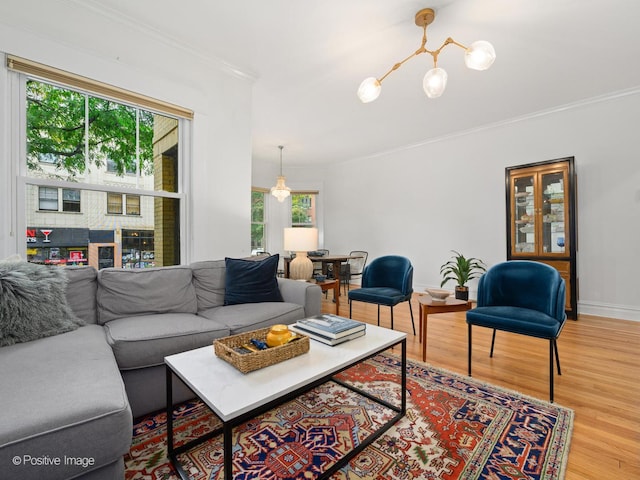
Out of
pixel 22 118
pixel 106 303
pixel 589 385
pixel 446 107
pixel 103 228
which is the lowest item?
pixel 589 385

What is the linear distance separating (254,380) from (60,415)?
60 centimetres

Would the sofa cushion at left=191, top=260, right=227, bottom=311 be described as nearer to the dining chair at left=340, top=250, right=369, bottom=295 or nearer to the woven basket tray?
the woven basket tray

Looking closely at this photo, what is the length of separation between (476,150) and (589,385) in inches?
149

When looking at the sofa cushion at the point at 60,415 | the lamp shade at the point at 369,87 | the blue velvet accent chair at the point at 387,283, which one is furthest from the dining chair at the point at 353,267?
the sofa cushion at the point at 60,415

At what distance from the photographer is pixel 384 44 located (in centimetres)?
269

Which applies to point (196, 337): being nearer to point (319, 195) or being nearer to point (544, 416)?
point (544, 416)

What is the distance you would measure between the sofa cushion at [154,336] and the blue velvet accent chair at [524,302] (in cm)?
182

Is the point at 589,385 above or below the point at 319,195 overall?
below

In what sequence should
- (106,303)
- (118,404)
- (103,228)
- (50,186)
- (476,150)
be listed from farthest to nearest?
1. (476,150)
2. (103,228)
3. (50,186)
4. (106,303)
5. (118,404)

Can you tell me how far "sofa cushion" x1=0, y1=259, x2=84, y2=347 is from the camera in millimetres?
1505

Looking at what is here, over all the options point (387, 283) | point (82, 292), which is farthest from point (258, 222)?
point (82, 292)

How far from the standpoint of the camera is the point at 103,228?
8.18ft

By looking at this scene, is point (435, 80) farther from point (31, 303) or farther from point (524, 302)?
point (31, 303)

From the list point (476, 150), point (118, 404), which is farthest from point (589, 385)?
point (476, 150)
